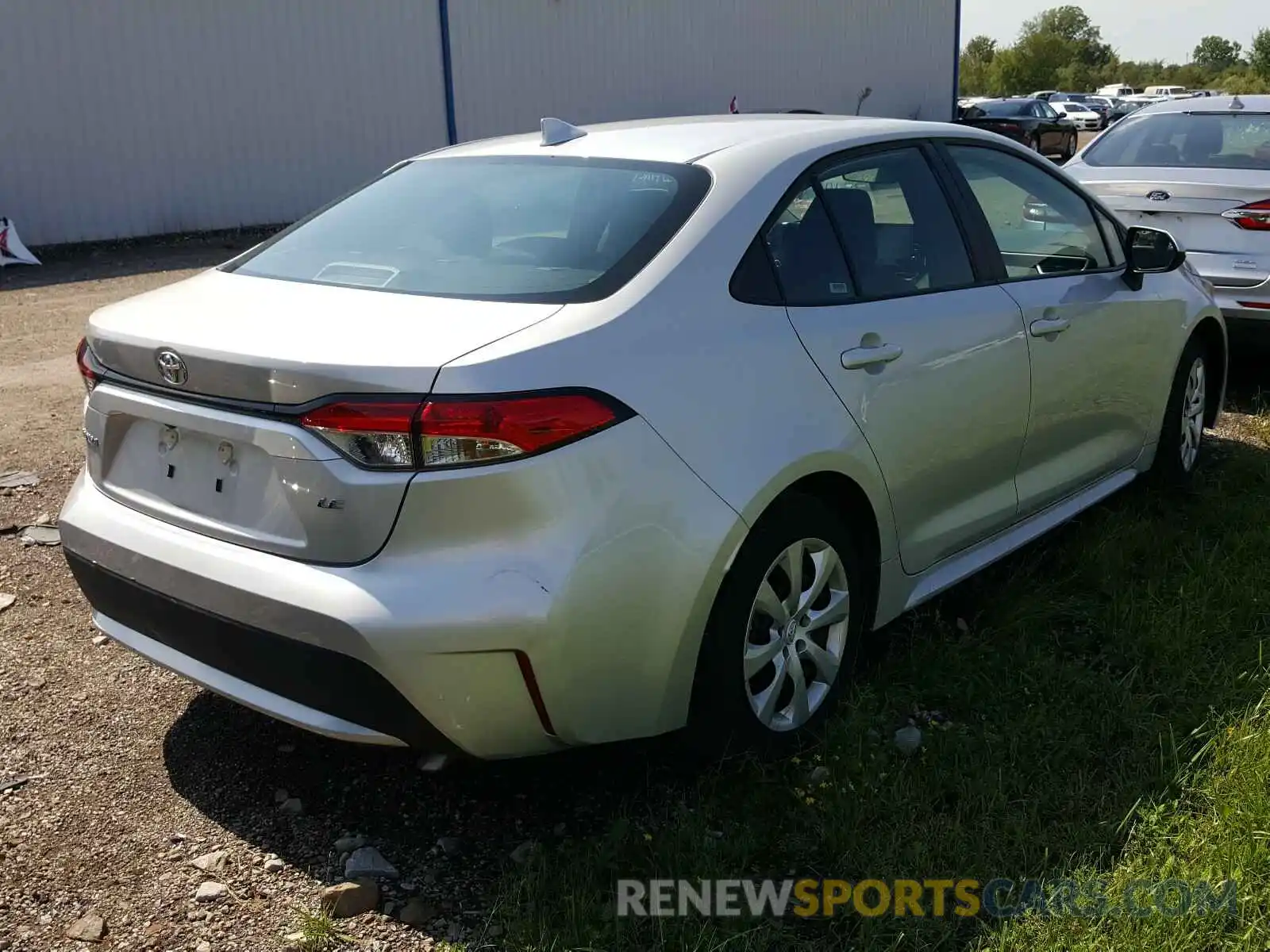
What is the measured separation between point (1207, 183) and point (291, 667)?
5515 millimetres

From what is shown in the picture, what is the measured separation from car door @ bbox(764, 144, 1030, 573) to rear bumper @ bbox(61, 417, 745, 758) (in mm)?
548

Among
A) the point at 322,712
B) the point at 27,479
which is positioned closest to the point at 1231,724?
the point at 322,712

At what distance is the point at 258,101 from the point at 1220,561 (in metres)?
14.9

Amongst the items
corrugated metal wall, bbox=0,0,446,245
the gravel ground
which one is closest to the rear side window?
the gravel ground

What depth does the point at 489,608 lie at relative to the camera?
Result: 94.5 inches

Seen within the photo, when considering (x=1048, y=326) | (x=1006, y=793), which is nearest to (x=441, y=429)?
(x=1006, y=793)

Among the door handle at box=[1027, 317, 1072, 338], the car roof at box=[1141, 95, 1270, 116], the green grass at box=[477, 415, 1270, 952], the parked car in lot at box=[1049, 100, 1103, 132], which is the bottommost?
the parked car in lot at box=[1049, 100, 1103, 132]

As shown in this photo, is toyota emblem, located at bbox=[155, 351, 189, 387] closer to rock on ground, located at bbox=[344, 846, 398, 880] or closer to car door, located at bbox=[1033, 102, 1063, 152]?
rock on ground, located at bbox=[344, 846, 398, 880]

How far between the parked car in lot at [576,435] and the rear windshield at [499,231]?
0.04 feet

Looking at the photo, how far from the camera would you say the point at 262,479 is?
8.43ft

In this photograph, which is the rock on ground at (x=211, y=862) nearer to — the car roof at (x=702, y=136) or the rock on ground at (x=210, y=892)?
the rock on ground at (x=210, y=892)

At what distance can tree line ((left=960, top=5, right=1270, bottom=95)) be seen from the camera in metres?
84.2

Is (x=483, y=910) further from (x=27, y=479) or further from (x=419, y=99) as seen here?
(x=419, y=99)

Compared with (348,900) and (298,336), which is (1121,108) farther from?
(348,900)
